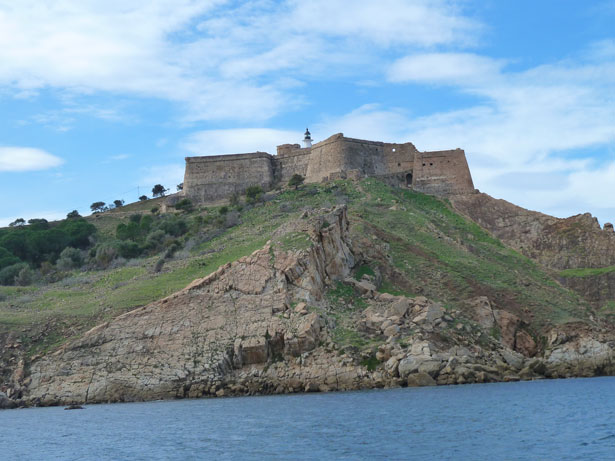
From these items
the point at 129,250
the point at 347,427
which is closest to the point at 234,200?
the point at 129,250

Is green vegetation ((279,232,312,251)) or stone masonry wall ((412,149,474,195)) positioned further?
stone masonry wall ((412,149,474,195))

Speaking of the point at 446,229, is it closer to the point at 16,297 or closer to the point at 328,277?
the point at 328,277

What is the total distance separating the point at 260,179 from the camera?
68562mm

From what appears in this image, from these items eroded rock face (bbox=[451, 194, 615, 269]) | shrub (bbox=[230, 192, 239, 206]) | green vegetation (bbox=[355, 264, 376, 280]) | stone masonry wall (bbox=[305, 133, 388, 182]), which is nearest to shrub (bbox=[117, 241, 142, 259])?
shrub (bbox=[230, 192, 239, 206])

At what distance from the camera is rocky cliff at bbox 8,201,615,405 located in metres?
31.6

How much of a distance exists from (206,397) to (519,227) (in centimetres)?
2935

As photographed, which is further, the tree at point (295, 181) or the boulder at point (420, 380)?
the tree at point (295, 181)

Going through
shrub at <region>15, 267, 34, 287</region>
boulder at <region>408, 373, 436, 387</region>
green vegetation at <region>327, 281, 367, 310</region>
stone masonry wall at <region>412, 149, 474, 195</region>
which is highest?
stone masonry wall at <region>412, 149, 474, 195</region>

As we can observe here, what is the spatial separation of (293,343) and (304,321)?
3.74ft

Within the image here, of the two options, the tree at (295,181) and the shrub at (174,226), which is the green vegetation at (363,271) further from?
the tree at (295,181)

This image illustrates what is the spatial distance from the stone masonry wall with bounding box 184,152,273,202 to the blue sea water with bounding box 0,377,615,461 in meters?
38.9

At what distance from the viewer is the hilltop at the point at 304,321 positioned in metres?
32.1

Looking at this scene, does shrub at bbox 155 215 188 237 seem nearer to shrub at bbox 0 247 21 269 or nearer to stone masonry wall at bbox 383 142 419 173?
shrub at bbox 0 247 21 269

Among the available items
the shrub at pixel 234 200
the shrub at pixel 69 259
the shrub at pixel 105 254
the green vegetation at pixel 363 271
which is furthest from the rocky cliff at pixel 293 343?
the shrub at pixel 234 200
